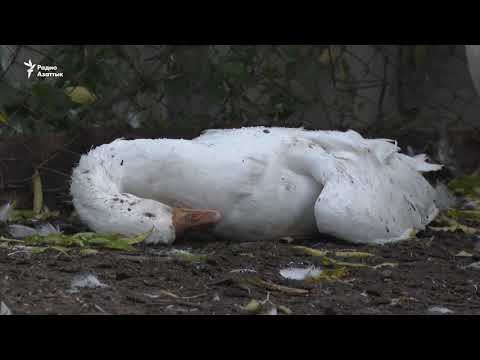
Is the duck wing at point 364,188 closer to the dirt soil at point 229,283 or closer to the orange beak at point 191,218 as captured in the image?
the dirt soil at point 229,283

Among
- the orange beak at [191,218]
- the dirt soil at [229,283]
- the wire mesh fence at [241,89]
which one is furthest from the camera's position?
the wire mesh fence at [241,89]

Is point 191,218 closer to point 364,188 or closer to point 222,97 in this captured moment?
point 364,188

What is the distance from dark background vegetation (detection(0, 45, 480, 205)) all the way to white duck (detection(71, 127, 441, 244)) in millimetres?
Answer: 754

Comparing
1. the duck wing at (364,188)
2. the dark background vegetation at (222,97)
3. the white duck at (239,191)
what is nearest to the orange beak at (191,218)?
the white duck at (239,191)

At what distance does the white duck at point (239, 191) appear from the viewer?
3945 mm

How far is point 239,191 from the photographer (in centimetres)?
A: 411

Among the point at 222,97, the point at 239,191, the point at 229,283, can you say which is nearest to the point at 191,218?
the point at 239,191

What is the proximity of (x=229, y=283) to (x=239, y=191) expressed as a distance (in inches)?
38.2

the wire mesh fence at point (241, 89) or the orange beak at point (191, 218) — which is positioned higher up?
the wire mesh fence at point (241, 89)

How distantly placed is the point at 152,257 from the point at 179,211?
420mm

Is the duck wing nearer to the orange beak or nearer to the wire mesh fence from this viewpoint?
the orange beak

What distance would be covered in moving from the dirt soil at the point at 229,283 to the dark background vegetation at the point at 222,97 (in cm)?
125

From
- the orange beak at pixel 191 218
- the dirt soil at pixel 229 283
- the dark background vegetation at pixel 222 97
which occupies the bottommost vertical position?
the dirt soil at pixel 229 283
